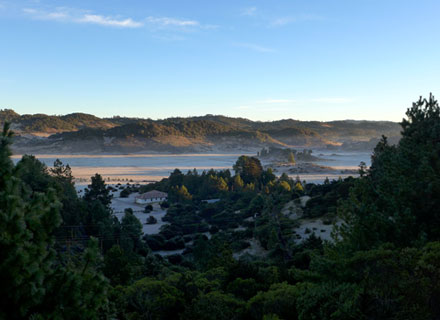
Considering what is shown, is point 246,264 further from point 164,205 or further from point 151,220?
point 164,205

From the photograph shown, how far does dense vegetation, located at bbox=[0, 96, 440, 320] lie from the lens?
17.8 ft

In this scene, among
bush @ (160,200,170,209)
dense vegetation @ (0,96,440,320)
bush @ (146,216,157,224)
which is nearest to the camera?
dense vegetation @ (0,96,440,320)

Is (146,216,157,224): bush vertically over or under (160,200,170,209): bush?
under

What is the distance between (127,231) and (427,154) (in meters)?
25.1

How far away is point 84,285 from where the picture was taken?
Answer: 5.68 metres

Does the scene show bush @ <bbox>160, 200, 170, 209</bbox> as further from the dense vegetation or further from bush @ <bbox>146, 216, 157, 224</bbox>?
the dense vegetation

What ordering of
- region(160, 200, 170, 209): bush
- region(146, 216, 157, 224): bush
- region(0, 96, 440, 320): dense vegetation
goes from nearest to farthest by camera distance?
region(0, 96, 440, 320): dense vegetation, region(146, 216, 157, 224): bush, region(160, 200, 170, 209): bush

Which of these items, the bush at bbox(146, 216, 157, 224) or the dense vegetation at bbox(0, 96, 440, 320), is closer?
the dense vegetation at bbox(0, 96, 440, 320)

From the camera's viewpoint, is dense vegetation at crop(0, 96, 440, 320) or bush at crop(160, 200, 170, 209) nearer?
dense vegetation at crop(0, 96, 440, 320)

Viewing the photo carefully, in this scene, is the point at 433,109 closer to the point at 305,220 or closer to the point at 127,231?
the point at 305,220

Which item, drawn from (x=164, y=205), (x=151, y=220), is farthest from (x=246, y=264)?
(x=164, y=205)

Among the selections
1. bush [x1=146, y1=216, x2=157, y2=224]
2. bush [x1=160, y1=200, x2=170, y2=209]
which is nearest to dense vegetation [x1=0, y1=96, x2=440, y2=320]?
bush [x1=146, y1=216, x2=157, y2=224]

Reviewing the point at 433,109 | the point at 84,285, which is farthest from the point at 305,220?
the point at 84,285

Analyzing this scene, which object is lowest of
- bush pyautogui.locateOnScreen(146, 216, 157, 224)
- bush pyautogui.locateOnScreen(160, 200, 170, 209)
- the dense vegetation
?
bush pyautogui.locateOnScreen(146, 216, 157, 224)
